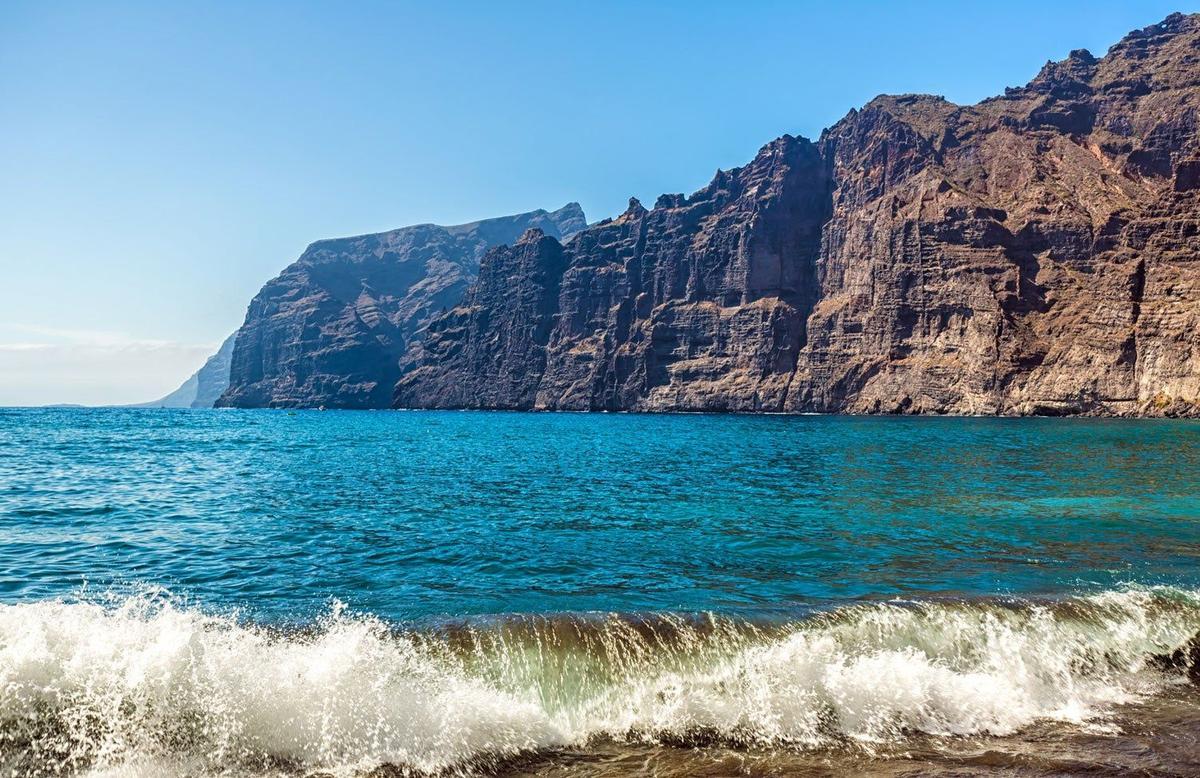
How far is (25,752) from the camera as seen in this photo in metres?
9.52

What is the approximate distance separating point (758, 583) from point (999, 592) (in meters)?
4.98

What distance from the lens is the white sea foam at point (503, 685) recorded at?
9.97 m

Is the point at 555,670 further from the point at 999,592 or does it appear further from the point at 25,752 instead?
the point at 999,592

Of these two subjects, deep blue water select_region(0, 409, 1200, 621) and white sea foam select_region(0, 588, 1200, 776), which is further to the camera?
deep blue water select_region(0, 409, 1200, 621)

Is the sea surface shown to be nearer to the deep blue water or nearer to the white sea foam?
the white sea foam

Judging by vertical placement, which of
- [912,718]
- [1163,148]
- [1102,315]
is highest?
[1163,148]

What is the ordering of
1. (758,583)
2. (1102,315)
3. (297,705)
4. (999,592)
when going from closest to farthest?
(297,705) → (999,592) → (758,583) → (1102,315)

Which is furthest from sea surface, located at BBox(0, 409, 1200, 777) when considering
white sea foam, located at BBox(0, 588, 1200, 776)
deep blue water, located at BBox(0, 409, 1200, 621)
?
deep blue water, located at BBox(0, 409, 1200, 621)

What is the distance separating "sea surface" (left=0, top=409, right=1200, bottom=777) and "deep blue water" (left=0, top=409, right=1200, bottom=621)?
0.19 m

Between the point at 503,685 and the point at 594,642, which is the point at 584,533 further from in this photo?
the point at 503,685

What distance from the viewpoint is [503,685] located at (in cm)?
1155

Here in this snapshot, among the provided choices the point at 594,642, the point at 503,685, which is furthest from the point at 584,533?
the point at 503,685

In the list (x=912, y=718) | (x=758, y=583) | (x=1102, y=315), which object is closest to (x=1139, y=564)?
(x=758, y=583)

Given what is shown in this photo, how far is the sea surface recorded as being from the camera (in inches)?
392
